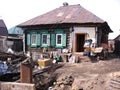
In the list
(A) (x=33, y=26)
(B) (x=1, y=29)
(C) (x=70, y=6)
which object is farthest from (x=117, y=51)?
(B) (x=1, y=29)

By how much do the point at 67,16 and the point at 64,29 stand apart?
4.84 feet

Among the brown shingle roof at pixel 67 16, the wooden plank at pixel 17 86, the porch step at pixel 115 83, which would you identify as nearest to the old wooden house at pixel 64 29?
the brown shingle roof at pixel 67 16

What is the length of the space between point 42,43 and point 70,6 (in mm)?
4823

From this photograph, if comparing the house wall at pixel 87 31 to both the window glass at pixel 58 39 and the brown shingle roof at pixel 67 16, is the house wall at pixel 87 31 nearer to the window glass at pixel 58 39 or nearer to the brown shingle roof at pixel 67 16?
the brown shingle roof at pixel 67 16

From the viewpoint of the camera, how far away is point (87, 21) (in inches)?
725

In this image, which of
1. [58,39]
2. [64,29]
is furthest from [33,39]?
[64,29]

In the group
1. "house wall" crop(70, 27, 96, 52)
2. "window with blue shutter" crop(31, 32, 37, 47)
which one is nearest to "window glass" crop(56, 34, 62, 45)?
"house wall" crop(70, 27, 96, 52)

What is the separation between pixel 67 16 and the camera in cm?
2073

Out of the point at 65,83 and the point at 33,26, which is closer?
the point at 65,83

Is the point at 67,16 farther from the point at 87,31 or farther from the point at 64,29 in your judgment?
the point at 87,31

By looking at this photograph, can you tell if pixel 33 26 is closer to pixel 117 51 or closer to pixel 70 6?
pixel 70 6

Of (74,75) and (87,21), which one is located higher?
(87,21)

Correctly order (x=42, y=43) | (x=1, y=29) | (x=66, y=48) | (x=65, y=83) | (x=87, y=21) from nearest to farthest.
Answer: (x=65, y=83) < (x=87, y=21) < (x=66, y=48) < (x=42, y=43) < (x=1, y=29)

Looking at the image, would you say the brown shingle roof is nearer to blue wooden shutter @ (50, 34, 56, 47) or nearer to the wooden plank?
blue wooden shutter @ (50, 34, 56, 47)
